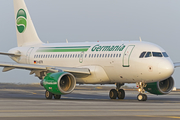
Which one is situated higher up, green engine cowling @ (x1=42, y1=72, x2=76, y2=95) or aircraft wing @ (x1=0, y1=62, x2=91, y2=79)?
aircraft wing @ (x1=0, y1=62, x2=91, y2=79)

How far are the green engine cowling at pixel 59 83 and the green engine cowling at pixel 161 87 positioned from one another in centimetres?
648

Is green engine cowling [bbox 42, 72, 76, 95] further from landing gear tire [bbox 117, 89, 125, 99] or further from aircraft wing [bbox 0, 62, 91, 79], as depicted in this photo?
landing gear tire [bbox 117, 89, 125, 99]

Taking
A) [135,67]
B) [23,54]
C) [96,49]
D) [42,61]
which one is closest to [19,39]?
[23,54]

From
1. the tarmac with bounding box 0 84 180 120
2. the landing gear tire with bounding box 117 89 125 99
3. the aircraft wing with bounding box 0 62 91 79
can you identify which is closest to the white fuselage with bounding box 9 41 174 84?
the aircraft wing with bounding box 0 62 91 79

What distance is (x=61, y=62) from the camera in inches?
1341

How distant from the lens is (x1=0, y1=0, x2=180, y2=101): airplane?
27672mm

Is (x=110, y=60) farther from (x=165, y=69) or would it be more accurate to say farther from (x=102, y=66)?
(x=165, y=69)

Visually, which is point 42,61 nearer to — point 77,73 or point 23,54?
point 23,54

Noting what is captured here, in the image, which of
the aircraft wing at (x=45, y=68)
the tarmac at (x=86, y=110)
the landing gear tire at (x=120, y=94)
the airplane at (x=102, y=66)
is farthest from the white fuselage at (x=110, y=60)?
the tarmac at (x=86, y=110)

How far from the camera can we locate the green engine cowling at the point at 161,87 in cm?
3091

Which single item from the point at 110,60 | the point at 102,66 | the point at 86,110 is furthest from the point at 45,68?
the point at 86,110

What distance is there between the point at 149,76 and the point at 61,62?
30.6 feet

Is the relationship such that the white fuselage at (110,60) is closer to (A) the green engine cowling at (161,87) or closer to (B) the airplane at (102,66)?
(B) the airplane at (102,66)

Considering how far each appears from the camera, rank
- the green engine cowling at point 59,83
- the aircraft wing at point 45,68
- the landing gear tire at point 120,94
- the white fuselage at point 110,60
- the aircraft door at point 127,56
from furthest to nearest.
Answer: the landing gear tire at point 120,94, the aircraft wing at point 45,68, the aircraft door at point 127,56, the green engine cowling at point 59,83, the white fuselage at point 110,60
